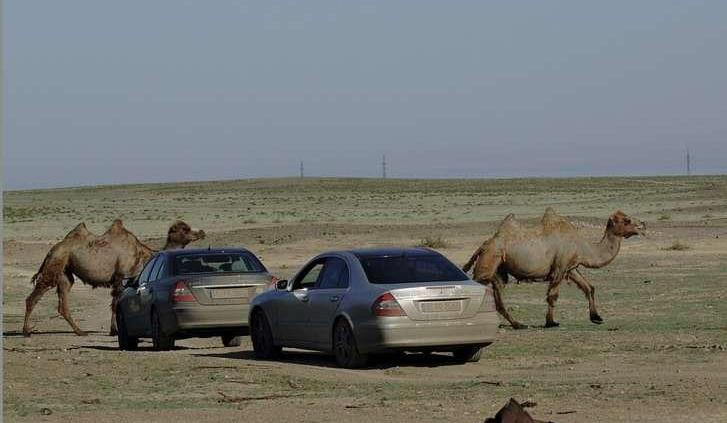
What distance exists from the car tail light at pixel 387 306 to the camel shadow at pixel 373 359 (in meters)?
0.92

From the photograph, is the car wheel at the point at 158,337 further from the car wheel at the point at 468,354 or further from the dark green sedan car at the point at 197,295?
the car wheel at the point at 468,354

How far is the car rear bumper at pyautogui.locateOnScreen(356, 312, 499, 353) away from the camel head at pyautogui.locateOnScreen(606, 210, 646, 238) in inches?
330

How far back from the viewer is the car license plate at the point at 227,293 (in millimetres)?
21312

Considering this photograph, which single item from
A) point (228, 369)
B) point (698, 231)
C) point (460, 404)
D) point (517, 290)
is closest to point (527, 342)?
point (228, 369)

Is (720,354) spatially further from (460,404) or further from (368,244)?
(368,244)

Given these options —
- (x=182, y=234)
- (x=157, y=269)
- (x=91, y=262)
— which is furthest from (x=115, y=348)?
(x=182, y=234)

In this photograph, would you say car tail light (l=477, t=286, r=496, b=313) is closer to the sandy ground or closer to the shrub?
the sandy ground

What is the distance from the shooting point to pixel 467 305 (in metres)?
17.9

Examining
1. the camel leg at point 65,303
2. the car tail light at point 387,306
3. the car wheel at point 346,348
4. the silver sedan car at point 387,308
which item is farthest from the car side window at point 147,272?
the car tail light at point 387,306

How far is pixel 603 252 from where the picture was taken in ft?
83.2

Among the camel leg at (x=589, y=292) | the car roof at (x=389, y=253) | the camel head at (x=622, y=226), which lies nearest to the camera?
the car roof at (x=389, y=253)

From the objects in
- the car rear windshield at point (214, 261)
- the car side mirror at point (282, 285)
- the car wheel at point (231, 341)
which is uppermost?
the car rear windshield at point (214, 261)

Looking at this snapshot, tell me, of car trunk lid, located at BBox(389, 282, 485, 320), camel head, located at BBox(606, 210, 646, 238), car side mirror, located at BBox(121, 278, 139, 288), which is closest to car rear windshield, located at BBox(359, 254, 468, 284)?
car trunk lid, located at BBox(389, 282, 485, 320)

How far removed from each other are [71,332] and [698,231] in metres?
33.3
